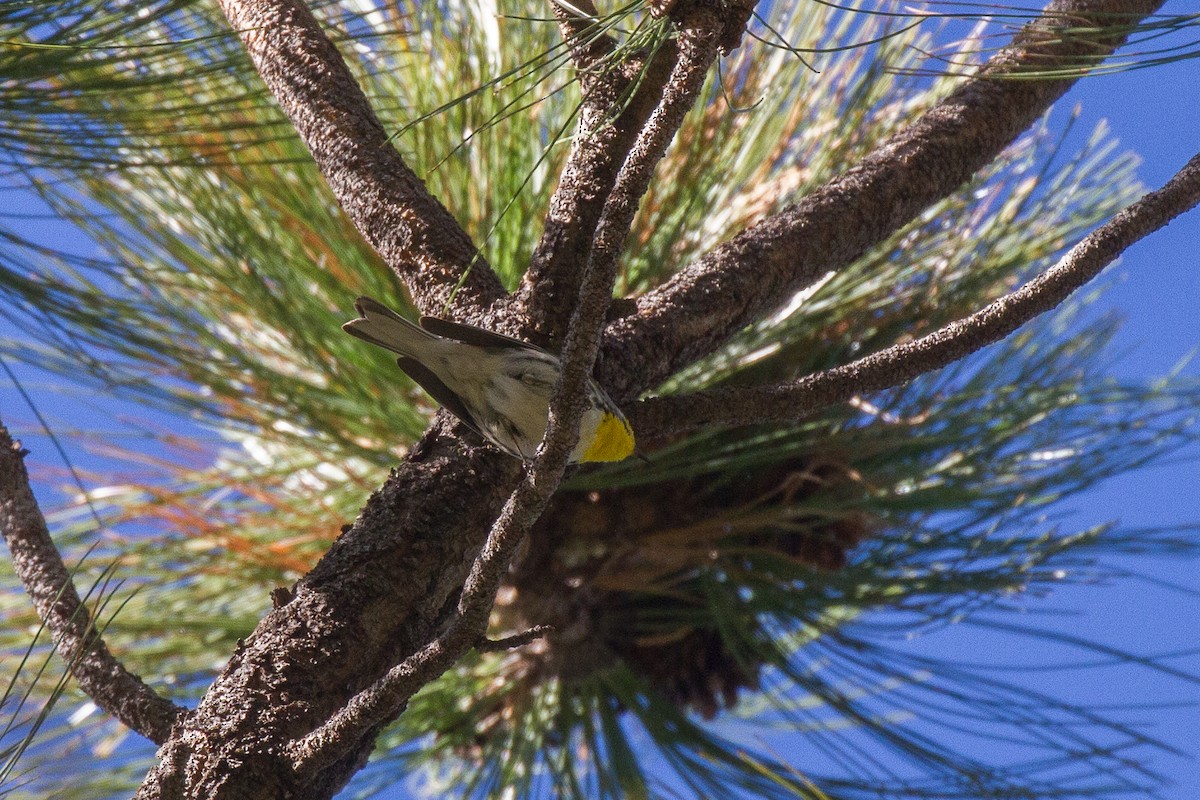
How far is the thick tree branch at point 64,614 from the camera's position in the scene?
60cm

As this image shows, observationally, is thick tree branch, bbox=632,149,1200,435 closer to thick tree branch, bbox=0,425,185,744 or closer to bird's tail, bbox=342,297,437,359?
bird's tail, bbox=342,297,437,359

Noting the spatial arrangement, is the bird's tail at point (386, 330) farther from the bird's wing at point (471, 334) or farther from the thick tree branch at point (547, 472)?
the thick tree branch at point (547, 472)

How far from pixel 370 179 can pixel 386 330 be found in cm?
12

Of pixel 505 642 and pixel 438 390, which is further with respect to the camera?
pixel 438 390

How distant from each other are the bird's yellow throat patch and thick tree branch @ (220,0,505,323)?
13cm

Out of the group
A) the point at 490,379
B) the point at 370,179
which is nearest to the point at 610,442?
the point at 490,379

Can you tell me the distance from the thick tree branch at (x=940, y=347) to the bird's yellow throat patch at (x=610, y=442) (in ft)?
0.21

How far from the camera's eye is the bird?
649mm

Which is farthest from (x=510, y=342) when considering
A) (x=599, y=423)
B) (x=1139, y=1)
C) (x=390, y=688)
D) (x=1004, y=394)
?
(x=1004, y=394)


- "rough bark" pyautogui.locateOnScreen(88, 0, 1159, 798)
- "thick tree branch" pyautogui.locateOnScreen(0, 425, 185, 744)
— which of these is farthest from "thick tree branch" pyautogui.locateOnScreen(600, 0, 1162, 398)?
"thick tree branch" pyautogui.locateOnScreen(0, 425, 185, 744)

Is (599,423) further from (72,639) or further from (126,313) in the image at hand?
(126,313)

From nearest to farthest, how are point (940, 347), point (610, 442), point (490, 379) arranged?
point (940, 347) → point (490, 379) → point (610, 442)

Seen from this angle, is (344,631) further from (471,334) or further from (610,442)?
(610,442)

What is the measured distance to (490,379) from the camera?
0.71 m
